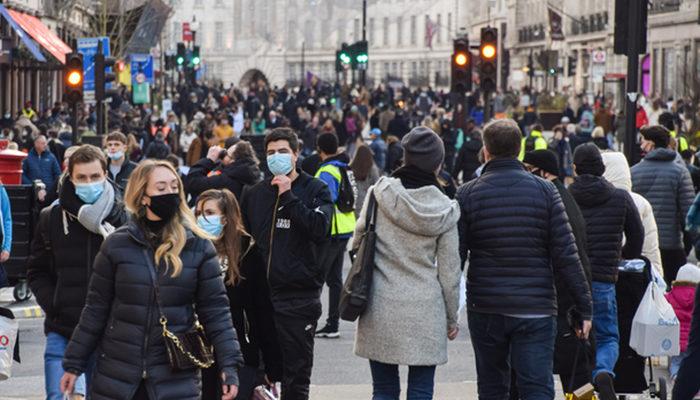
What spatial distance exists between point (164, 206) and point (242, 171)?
643cm

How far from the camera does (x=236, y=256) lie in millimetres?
8727

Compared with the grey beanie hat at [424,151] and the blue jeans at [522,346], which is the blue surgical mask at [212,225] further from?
the blue jeans at [522,346]

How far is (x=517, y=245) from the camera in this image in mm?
8602

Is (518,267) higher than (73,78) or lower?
lower

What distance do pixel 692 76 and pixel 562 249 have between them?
30.9m

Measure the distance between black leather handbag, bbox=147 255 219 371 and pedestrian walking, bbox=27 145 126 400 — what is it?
66.8 inches

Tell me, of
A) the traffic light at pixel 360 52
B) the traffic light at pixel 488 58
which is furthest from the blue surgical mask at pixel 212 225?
the traffic light at pixel 360 52

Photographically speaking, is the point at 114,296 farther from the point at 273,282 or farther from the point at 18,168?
the point at 18,168

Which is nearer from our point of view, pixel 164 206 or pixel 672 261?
pixel 164 206

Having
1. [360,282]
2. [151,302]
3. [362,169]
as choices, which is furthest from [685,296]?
[362,169]

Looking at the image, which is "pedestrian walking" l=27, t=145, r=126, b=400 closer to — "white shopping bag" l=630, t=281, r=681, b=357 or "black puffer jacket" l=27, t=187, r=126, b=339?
"black puffer jacket" l=27, t=187, r=126, b=339

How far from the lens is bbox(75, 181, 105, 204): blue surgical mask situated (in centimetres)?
877

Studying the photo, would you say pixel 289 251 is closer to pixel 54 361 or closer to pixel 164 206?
pixel 54 361

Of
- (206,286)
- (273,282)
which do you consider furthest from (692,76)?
(206,286)
